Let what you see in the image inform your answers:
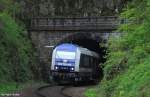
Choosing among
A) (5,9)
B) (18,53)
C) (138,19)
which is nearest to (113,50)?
(138,19)

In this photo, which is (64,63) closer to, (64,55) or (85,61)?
(64,55)

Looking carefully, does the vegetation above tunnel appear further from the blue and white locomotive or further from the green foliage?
the green foliage

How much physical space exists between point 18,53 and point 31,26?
8.27 metres

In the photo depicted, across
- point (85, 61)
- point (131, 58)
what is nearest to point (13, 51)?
point (85, 61)

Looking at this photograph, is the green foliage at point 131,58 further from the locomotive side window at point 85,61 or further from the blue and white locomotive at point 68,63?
the locomotive side window at point 85,61

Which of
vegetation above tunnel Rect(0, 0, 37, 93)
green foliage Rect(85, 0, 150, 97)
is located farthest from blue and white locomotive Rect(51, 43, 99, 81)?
green foliage Rect(85, 0, 150, 97)

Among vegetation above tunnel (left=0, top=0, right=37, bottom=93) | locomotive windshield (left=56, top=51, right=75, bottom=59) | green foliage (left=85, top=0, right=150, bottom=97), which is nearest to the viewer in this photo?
green foliage (left=85, top=0, right=150, bottom=97)

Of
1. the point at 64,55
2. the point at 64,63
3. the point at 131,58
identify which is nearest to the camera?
the point at 131,58

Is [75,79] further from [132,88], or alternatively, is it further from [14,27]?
[132,88]

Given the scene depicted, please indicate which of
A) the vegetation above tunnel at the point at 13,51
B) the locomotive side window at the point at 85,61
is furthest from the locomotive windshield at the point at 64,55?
the vegetation above tunnel at the point at 13,51

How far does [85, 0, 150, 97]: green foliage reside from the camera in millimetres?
14581

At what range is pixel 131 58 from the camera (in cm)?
1697

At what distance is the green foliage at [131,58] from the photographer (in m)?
14.6

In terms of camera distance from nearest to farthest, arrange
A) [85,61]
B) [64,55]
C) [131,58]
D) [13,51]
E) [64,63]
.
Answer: [131,58], [13,51], [64,63], [64,55], [85,61]
